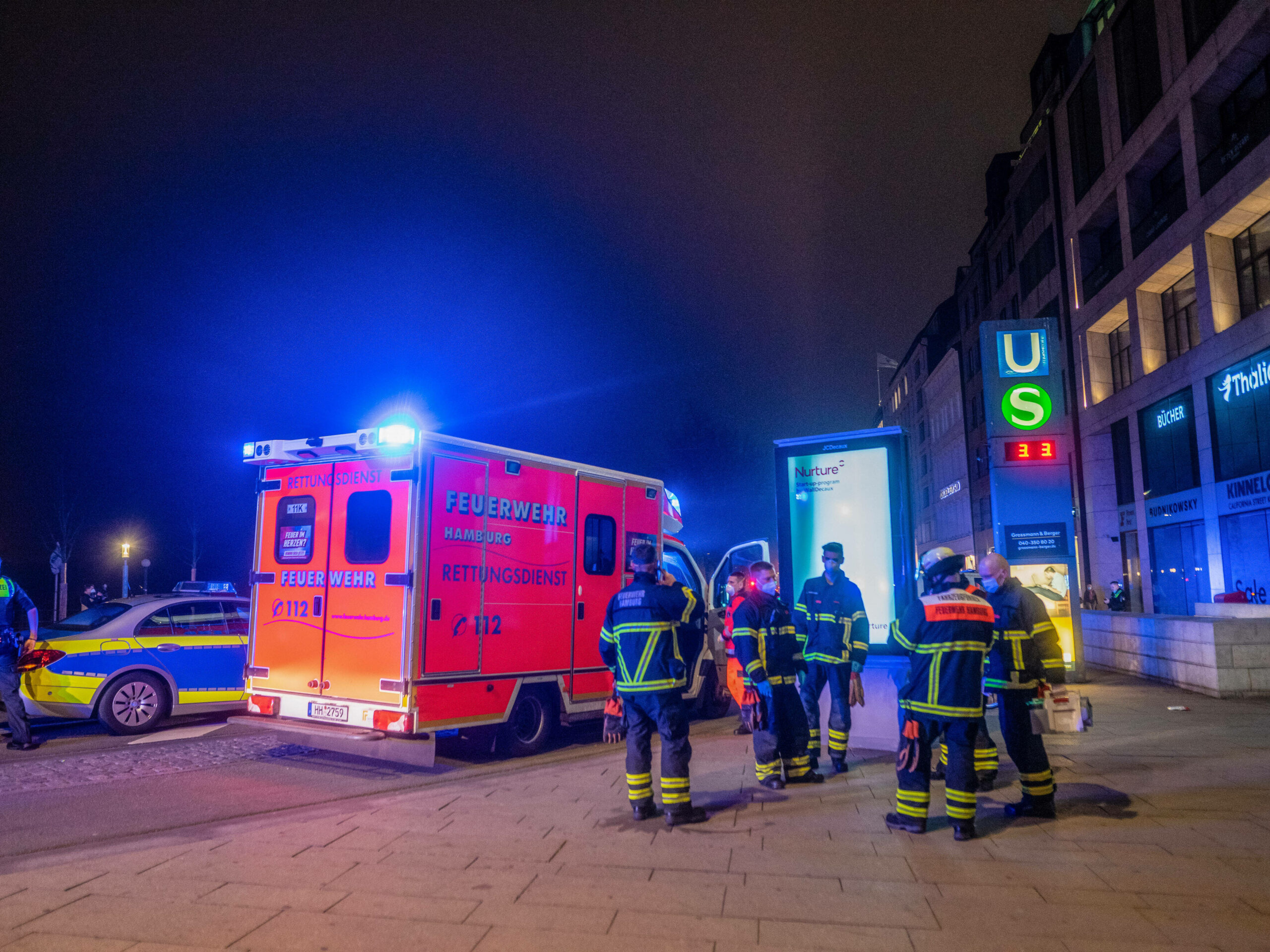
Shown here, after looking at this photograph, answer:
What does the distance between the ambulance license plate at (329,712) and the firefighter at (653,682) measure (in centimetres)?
268

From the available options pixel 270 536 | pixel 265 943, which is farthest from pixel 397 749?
pixel 265 943

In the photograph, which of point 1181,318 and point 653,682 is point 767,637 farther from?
point 1181,318

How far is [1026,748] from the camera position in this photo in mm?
5527

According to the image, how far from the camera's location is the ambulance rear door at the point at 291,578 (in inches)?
298

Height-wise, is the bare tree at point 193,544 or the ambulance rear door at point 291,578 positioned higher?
the bare tree at point 193,544

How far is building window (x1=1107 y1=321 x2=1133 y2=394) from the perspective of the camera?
2750 centimetres

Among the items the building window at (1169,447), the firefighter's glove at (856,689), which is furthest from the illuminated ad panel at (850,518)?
the building window at (1169,447)

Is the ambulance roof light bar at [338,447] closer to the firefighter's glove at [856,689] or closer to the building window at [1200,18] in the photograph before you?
the firefighter's glove at [856,689]

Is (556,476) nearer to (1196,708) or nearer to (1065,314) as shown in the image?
(1196,708)

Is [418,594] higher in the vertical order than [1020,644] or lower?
higher

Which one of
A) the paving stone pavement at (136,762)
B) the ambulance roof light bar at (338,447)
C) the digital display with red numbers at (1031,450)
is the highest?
the digital display with red numbers at (1031,450)

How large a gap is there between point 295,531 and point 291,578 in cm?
43

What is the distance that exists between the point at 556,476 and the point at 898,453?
338 cm

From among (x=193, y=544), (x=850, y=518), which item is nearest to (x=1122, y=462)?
(x=850, y=518)
